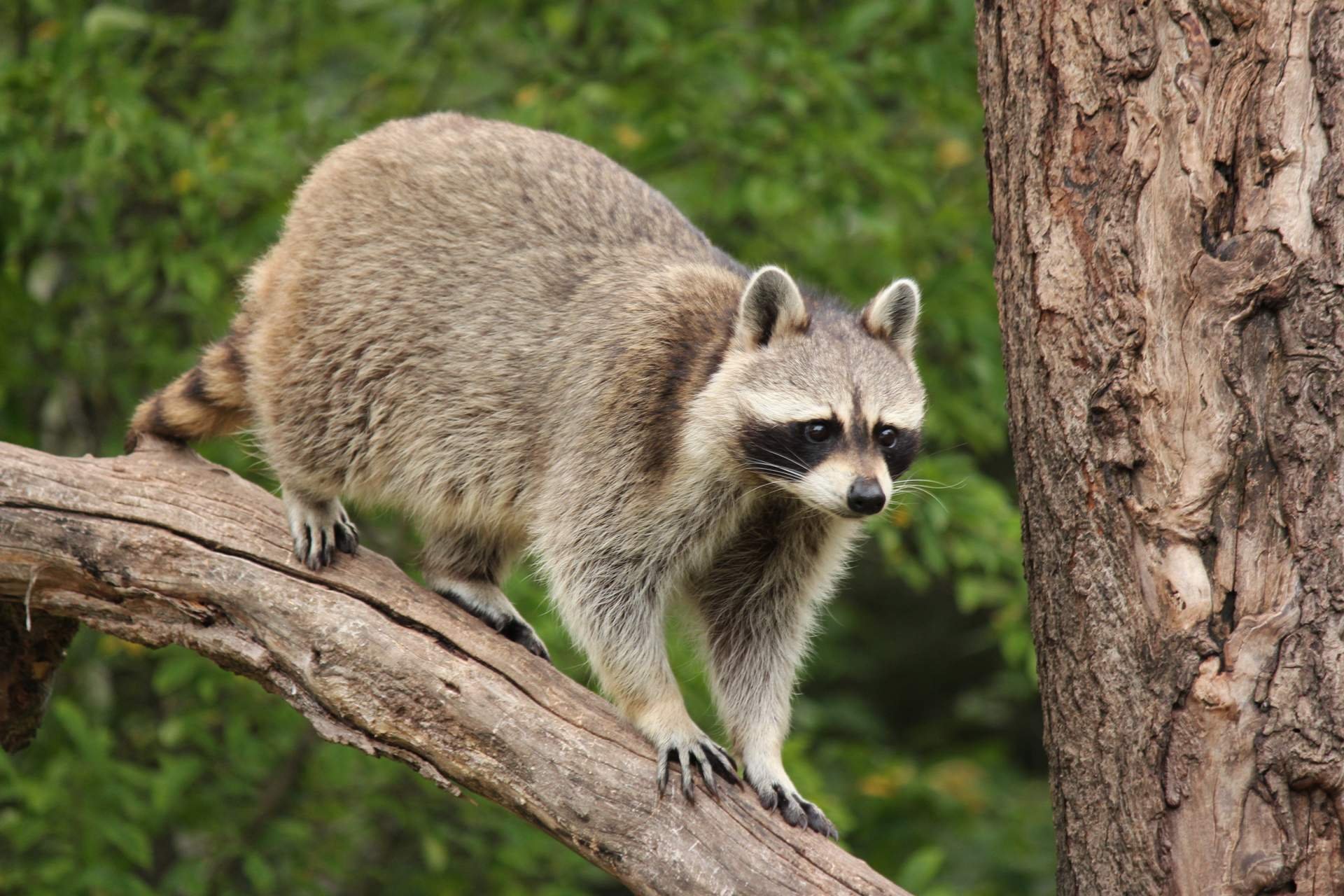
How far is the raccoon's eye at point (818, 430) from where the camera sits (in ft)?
13.9

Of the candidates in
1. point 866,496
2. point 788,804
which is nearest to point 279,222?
point 866,496

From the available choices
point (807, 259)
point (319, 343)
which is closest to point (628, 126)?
point (807, 259)

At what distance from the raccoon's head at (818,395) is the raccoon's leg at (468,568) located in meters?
1.21

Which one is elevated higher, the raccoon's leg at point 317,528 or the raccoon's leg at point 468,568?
the raccoon's leg at point 317,528

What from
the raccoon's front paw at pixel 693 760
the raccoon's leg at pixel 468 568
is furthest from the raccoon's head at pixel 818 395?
the raccoon's leg at pixel 468 568

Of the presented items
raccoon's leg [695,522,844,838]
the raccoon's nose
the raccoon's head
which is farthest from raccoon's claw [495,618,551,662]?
the raccoon's nose

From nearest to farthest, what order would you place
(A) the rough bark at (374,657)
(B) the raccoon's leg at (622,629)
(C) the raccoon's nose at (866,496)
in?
1. (A) the rough bark at (374,657)
2. (C) the raccoon's nose at (866,496)
3. (B) the raccoon's leg at (622,629)

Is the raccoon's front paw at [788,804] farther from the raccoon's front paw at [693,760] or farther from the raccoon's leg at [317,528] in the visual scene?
the raccoon's leg at [317,528]

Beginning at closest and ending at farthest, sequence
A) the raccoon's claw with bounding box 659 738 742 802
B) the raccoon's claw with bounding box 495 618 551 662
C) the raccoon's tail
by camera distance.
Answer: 1. the raccoon's claw with bounding box 659 738 742 802
2. the raccoon's claw with bounding box 495 618 551 662
3. the raccoon's tail

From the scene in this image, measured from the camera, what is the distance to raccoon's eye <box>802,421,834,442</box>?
4230mm

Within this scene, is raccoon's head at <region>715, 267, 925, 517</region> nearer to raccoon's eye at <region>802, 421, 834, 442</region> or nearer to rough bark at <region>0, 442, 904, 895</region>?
raccoon's eye at <region>802, 421, 834, 442</region>

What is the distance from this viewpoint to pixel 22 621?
469 cm

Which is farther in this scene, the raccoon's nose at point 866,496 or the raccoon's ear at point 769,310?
the raccoon's ear at point 769,310

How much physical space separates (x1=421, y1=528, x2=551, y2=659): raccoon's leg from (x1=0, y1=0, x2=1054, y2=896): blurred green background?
2.31 feet
